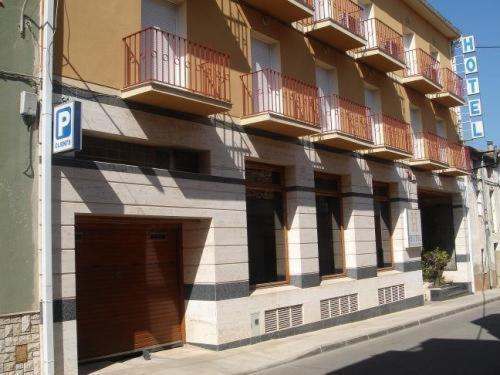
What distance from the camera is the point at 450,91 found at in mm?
22172

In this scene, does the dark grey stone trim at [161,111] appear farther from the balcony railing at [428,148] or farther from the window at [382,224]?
the balcony railing at [428,148]

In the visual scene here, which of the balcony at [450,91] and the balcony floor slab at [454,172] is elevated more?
the balcony at [450,91]

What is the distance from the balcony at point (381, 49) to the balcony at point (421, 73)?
1004 millimetres

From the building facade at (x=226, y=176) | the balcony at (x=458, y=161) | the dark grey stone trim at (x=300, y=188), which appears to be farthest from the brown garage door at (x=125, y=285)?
the balcony at (x=458, y=161)

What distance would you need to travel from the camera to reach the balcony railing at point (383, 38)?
17516mm

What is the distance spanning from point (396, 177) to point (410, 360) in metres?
9.28

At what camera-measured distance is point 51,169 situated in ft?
27.9

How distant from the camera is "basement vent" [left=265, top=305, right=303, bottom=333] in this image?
12.3m

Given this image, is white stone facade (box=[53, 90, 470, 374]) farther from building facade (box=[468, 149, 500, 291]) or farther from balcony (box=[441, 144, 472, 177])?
building facade (box=[468, 149, 500, 291])

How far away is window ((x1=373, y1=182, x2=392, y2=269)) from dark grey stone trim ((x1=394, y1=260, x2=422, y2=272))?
0.26 m

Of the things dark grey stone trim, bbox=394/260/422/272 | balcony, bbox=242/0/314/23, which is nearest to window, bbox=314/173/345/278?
dark grey stone trim, bbox=394/260/422/272

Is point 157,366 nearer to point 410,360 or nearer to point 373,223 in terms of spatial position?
point 410,360

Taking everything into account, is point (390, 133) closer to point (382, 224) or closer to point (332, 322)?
point (382, 224)

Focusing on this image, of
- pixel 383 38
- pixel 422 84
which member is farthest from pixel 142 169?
pixel 422 84
